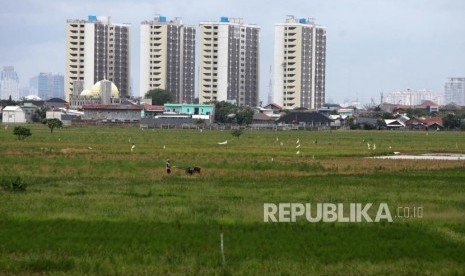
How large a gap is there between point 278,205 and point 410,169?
58.9 ft

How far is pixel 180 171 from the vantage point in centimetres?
4016

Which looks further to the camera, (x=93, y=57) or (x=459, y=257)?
(x=93, y=57)

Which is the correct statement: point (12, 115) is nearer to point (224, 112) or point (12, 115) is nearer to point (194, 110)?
point (194, 110)

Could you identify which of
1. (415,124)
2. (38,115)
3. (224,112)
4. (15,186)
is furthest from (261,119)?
(15,186)

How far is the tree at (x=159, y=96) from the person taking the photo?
181750 millimetres

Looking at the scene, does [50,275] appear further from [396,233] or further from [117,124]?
[117,124]

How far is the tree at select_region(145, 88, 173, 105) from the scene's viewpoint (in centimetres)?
18175

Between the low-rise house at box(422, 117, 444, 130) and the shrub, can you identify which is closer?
the shrub

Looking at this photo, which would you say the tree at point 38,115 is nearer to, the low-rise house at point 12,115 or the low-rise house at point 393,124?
the low-rise house at point 12,115

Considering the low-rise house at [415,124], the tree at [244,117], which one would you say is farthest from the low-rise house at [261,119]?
the low-rise house at [415,124]

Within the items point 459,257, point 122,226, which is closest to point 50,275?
point 122,226

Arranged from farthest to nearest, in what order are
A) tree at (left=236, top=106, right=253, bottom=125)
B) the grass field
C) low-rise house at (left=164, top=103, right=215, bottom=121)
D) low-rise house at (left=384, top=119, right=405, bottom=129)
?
1. low-rise house at (left=164, top=103, right=215, bottom=121)
2. low-rise house at (left=384, top=119, right=405, bottom=129)
3. tree at (left=236, top=106, right=253, bottom=125)
4. the grass field

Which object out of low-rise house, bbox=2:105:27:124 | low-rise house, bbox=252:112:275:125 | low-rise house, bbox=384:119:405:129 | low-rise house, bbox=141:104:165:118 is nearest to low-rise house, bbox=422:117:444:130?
low-rise house, bbox=384:119:405:129

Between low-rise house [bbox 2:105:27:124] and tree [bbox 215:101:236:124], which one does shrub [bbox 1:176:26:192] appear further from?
low-rise house [bbox 2:105:27:124]
